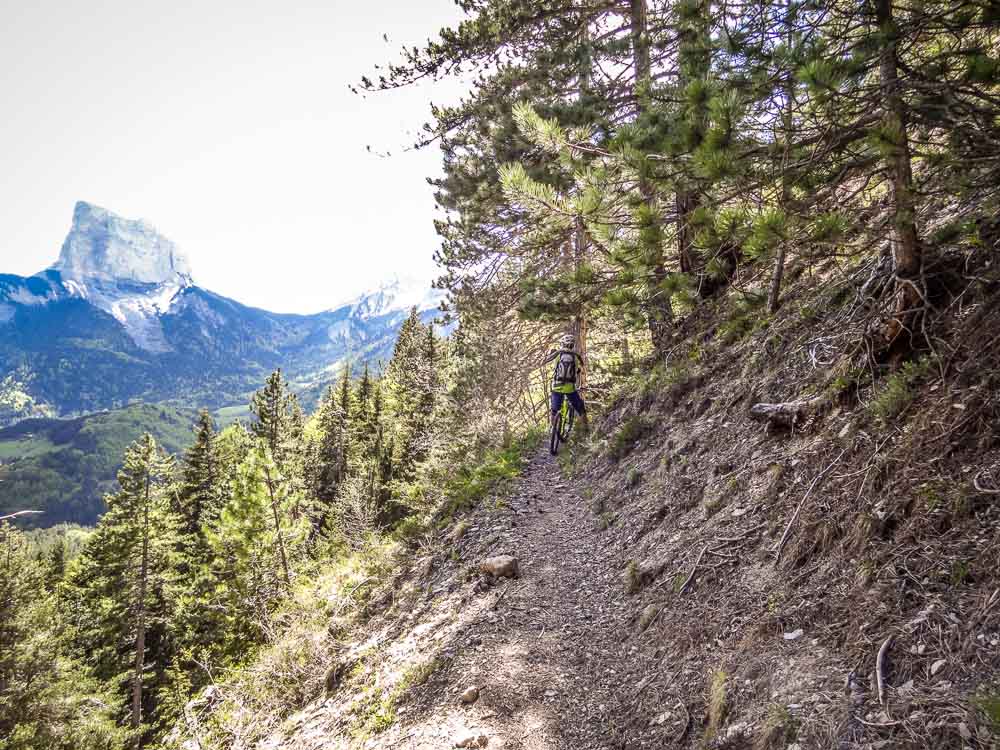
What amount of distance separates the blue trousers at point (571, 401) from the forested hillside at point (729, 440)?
1101 mm

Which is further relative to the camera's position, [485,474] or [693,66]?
[485,474]

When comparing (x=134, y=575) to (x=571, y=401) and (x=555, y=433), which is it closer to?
(x=555, y=433)

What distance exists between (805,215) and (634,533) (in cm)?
441

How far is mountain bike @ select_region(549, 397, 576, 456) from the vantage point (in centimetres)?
1195

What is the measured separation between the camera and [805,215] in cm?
347

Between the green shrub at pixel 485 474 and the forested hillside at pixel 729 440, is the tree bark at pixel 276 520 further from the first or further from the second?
the forested hillside at pixel 729 440

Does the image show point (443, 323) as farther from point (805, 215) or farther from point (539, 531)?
point (805, 215)

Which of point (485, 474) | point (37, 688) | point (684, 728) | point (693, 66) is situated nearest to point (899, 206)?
point (693, 66)

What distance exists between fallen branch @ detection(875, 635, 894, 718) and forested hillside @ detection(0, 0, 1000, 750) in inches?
1.1

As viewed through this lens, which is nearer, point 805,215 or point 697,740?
point 697,740

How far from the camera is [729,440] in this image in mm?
6184

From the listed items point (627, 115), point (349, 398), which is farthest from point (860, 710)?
point (349, 398)

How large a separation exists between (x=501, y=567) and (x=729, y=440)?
350cm

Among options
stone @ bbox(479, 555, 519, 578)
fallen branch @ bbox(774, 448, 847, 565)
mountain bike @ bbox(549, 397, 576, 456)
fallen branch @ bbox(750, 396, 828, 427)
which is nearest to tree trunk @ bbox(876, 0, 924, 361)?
fallen branch @ bbox(750, 396, 828, 427)
